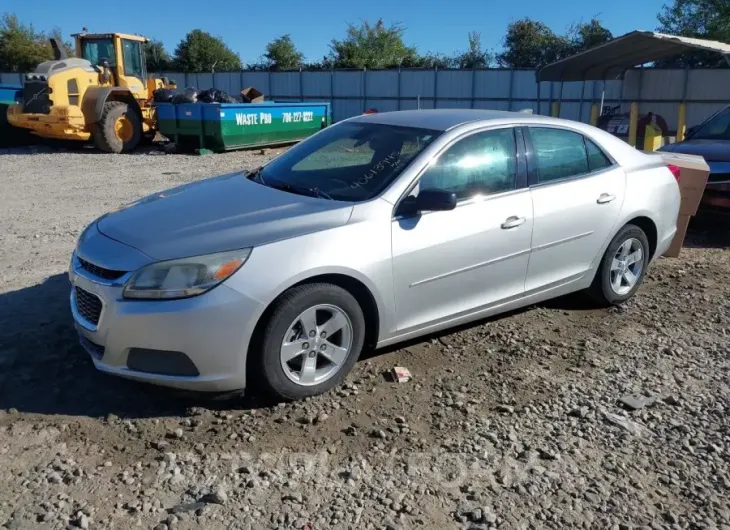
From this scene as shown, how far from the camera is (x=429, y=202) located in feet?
13.0

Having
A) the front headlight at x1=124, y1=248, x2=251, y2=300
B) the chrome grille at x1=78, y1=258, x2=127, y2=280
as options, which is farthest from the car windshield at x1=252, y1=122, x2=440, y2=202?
the chrome grille at x1=78, y1=258, x2=127, y2=280

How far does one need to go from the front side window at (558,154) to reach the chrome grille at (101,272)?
2.85 metres

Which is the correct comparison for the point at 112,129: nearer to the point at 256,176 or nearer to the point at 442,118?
the point at 256,176

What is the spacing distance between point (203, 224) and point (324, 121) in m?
17.3

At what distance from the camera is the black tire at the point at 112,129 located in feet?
56.1

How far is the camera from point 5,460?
3254 millimetres

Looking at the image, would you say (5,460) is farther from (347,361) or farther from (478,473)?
(478,473)

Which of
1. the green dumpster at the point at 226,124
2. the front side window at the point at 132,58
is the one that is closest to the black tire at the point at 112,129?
the green dumpster at the point at 226,124

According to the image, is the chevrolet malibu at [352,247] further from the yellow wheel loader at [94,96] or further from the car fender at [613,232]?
the yellow wheel loader at [94,96]

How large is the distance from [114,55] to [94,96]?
207 cm

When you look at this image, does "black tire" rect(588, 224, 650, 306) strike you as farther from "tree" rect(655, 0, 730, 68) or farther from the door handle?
"tree" rect(655, 0, 730, 68)

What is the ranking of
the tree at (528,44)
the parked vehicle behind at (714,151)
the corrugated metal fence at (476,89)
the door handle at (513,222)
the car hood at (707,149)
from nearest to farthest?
the door handle at (513,222)
the parked vehicle behind at (714,151)
the car hood at (707,149)
the corrugated metal fence at (476,89)
the tree at (528,44)

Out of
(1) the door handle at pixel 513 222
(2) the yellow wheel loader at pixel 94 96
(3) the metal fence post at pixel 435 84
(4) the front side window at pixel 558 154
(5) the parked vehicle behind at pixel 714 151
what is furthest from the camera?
(3) the metal fence post at pixel 435 84

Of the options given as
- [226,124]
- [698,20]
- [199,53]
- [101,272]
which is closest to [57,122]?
[226,124]
